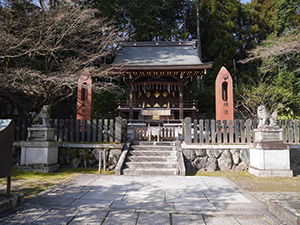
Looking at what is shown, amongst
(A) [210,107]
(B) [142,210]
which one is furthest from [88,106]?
(A) [210,107]

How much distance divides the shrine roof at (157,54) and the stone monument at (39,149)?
678 cm

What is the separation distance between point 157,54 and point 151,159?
10.5 m

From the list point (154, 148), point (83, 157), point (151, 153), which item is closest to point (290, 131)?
point (154, 148)

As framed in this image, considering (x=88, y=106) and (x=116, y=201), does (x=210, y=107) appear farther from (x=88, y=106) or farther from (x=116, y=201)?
(x=116, y=201)

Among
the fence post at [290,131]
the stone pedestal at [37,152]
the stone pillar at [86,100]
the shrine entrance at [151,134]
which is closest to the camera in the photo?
the stone pedestal at [37,152]

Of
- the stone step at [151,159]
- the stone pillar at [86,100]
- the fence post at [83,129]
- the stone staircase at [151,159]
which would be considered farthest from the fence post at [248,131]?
the stone pillar at [86,100]

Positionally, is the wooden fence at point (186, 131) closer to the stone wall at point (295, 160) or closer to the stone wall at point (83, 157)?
the stone wall at point (83, 157)

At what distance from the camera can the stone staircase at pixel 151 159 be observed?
6371 millimetres

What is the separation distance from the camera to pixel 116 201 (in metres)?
3.83

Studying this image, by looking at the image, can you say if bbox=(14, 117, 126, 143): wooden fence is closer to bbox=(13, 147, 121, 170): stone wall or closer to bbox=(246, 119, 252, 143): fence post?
bbox=(13, 147, 121, 170): stone wall

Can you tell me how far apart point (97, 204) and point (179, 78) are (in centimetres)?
1135

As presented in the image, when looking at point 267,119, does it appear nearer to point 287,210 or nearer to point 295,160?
point 295,160

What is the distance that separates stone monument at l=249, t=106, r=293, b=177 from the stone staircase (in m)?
2.79

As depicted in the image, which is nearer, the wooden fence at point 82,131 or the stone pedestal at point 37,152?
the stone pedestal at point 37,152
